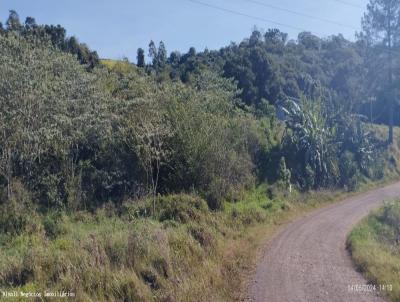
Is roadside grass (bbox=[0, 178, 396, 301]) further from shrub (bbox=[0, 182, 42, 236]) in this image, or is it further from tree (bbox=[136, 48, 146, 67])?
tree (bbox=[136, 48, 146, 67])

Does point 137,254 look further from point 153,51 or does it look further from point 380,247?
point 153,51

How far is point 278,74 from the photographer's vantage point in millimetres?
40438

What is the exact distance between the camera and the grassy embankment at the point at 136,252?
30.8 ft

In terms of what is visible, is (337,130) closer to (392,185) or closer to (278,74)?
(392,185)

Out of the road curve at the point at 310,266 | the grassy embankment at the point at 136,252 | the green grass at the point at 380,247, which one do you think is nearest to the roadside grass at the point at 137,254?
the grassy embankment at the point at 136,252

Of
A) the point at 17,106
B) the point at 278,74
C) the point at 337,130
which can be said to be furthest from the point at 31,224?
the point at 278,74

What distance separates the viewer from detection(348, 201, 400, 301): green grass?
35.6 feet

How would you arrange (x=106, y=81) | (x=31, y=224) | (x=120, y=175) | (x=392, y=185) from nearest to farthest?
1. (x=31, y=224)
2. (x=120, y=175)
3. (x=106, y=81)
4. (x=392, y=185)

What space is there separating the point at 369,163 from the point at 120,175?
20632 mm

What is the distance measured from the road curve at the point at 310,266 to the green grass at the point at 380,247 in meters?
0.30

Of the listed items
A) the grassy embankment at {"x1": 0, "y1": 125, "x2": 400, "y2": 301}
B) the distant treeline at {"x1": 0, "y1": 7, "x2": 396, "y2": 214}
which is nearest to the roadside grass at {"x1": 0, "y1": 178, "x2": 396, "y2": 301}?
the grassy embankment at {"x1": 0, "y1": 125, "x2": 400, "y2": 301}

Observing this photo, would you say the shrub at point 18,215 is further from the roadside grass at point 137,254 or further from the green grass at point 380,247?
the green grass at point 380,247

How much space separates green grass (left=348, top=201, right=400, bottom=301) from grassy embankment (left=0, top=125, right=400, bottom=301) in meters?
3.10

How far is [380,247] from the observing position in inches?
594
